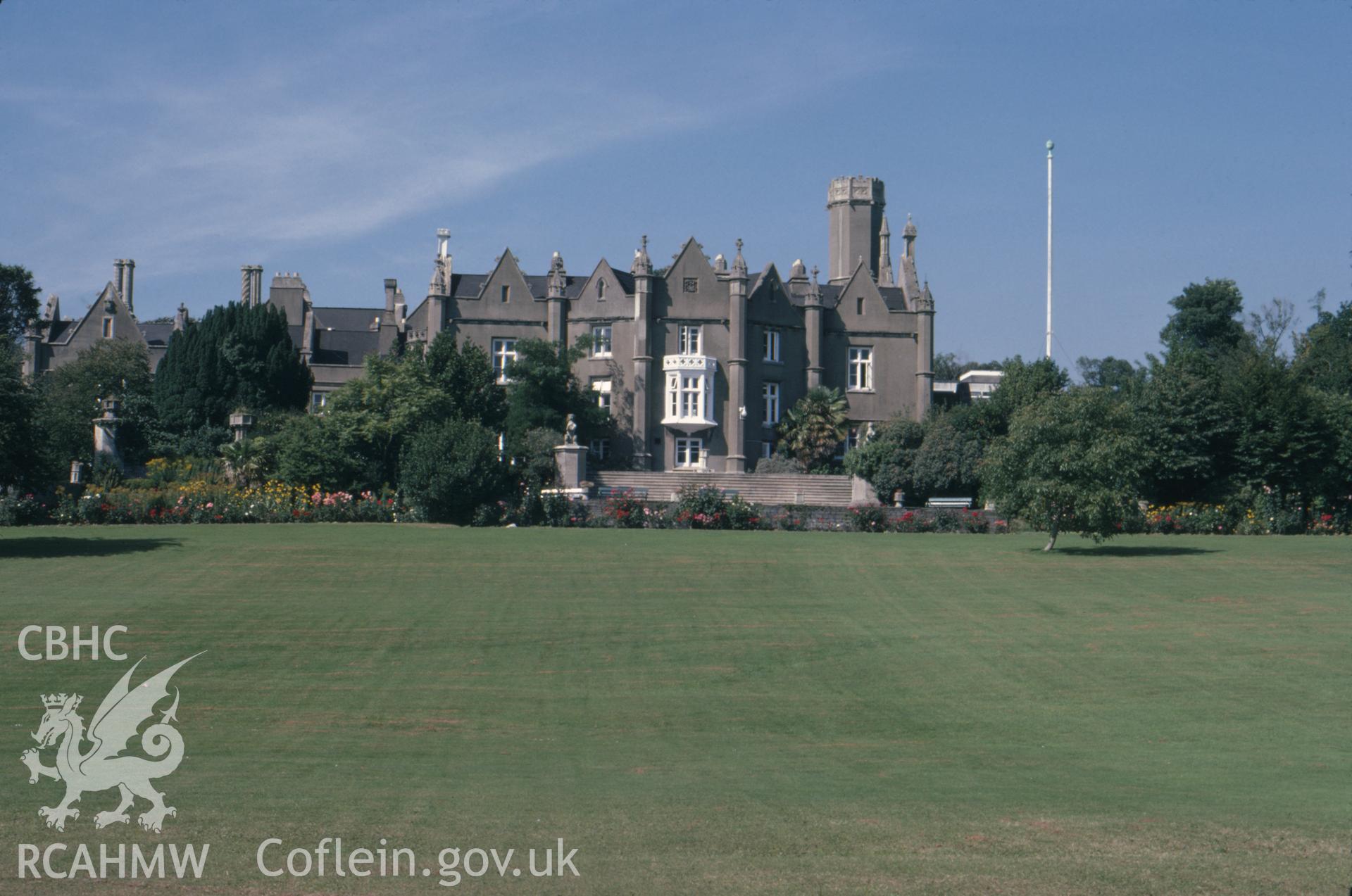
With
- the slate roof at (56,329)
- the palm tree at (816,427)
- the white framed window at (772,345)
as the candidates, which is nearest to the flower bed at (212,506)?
the palm tree at (816,427)

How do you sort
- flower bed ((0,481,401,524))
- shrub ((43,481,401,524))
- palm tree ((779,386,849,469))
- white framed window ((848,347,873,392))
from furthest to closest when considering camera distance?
white framed window ((848,347,873,392)) → palm tree ((779,386,849,469)) → shrub ((43,481,401,524)) → flower bed ((0,481,401,524))

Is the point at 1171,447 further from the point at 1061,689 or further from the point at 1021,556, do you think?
the point at 1061,689

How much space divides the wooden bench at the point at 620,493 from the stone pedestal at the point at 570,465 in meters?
1.09

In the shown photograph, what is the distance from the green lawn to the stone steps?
18731mm

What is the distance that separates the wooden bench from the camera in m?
46.3

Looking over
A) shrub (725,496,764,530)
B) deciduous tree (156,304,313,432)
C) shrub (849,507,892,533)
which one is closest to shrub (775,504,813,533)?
shrub (725,496,764,530)

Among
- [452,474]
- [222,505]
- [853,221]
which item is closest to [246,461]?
[222,505]

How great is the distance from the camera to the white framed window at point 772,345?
2761 inches

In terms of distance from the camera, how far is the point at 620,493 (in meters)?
47.5

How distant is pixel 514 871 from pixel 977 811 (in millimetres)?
4389

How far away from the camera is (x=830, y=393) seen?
6725 centimetres

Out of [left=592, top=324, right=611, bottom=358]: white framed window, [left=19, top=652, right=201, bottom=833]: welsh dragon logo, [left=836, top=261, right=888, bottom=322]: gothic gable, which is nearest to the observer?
[left=19, top=652, right=201, bottom=833]: welsh dragon logo

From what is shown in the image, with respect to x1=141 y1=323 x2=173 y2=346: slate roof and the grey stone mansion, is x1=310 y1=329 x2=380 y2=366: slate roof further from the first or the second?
x1=141 y1=323 x2=173 y2=346: slate roof

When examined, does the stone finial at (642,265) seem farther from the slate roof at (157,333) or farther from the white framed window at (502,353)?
the slate roof at (157,333)
